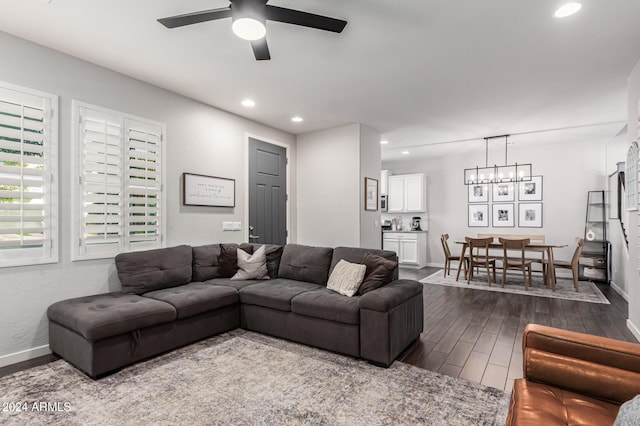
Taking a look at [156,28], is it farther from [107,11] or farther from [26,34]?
[26,34]

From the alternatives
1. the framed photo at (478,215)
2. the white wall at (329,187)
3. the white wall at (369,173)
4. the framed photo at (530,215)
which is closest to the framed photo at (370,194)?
the white wall at (369,173)

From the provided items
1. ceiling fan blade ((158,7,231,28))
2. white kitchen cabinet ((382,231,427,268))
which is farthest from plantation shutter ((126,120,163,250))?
white kitchen cabinet ((382,231,427,268))

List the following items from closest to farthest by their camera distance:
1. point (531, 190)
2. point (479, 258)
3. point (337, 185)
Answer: point (337, 185) < point (479, 258) < point (531, 190)

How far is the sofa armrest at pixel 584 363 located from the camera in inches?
53.6

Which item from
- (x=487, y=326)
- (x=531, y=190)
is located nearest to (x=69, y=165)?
(x=487, y=326)

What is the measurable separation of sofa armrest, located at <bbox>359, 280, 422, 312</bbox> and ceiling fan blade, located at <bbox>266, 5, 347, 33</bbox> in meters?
2.02

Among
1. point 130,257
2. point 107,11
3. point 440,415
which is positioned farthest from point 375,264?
point 107,11

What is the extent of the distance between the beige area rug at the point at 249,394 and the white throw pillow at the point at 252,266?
3.81ft

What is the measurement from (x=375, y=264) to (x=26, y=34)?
3671 millimetres

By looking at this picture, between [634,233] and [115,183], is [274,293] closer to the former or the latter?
[115,183]

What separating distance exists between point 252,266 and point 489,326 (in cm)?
282

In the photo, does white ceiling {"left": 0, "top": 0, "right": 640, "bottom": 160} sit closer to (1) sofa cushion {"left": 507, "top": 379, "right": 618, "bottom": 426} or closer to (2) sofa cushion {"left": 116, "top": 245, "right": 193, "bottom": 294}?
(2) sofa cushion {"left": 116, "top": 245, "right": 193, "bottom": 294}

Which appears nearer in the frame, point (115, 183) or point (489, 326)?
point (115, 183)

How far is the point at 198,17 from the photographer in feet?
6.83
